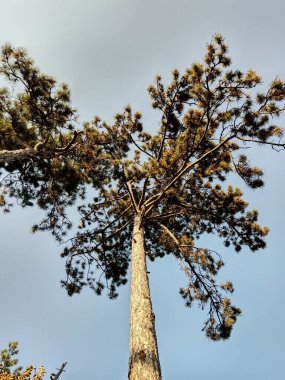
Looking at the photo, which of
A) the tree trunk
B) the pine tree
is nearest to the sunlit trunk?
the pine tree

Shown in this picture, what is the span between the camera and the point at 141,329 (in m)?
5.70

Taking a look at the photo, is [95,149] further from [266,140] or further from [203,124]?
[266,140]

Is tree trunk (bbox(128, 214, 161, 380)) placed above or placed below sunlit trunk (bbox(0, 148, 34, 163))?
below

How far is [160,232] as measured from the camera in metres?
11.8

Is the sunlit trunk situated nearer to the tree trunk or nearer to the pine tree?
the pine tree

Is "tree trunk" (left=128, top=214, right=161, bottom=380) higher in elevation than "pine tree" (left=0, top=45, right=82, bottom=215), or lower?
lower

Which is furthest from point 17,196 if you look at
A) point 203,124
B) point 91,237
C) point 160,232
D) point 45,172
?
point 203,124

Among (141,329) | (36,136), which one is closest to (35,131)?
(36,136)

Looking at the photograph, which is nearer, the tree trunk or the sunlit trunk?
the tree trunk

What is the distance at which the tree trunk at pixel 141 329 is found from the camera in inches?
187

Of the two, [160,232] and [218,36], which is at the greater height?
[218,36]

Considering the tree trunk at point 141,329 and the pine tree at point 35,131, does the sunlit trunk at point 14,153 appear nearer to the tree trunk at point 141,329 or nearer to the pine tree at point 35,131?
the pine tree at point 35,131

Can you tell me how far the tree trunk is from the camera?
4754 millimetres

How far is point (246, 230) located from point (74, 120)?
6155 mm
